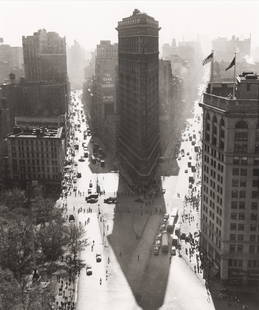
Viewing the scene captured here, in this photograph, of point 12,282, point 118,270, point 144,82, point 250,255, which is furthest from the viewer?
point 144,82

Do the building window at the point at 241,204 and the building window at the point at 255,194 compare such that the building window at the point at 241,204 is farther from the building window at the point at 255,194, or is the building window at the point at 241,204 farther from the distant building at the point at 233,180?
the building window at the point at 255,194

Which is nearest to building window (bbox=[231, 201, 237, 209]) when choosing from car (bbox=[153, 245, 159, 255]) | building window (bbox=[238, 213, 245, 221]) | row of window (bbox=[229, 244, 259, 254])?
building window (bbox=[238, 213, 245, 221])

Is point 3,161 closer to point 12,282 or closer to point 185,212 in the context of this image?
point 185,212

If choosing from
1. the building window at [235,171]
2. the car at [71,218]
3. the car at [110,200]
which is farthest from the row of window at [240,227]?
the car at [110,200]

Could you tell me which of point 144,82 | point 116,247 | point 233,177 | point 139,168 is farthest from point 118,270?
point 144,82

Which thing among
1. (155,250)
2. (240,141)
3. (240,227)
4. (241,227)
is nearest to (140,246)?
(155,250)
